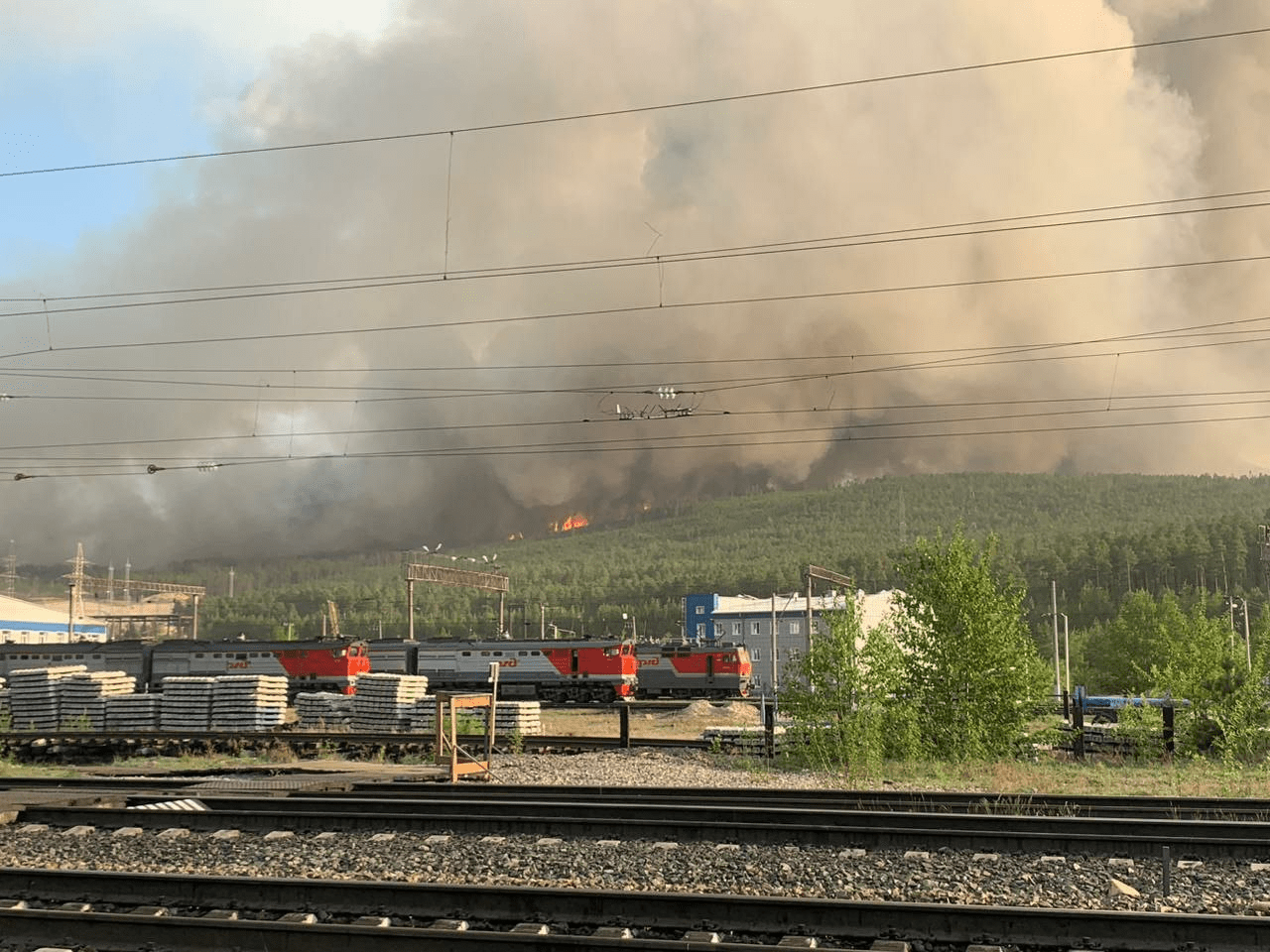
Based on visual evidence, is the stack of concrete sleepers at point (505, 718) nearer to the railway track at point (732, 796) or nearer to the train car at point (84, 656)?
the railway track at point (732, 796)

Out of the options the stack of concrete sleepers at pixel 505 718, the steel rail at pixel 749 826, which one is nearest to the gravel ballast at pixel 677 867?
the steel rail at pixel 749 826

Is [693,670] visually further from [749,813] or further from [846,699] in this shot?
[749,813]

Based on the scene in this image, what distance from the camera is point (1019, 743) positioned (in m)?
29.3

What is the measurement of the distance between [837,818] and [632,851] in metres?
3.28

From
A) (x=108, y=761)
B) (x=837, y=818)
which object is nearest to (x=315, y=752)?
(x=108, y=761)

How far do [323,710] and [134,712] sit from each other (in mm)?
6807

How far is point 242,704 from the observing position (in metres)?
39.5

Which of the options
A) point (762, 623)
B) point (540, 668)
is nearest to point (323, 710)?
point (540, 668)

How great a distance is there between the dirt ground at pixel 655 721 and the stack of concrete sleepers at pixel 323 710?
769 centimetres

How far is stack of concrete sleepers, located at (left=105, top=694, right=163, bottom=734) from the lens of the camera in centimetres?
4034

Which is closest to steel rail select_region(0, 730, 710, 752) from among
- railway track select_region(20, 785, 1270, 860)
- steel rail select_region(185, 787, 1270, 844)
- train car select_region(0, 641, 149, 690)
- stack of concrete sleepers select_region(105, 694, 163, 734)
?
stack of concrete sleepers select_region(105, 694, 163, 734)

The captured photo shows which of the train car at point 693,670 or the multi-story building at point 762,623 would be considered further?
the multi-story building at point 762,623

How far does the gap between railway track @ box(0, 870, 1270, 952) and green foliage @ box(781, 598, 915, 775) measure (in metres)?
17.4

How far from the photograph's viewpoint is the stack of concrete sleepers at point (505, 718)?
114ft
